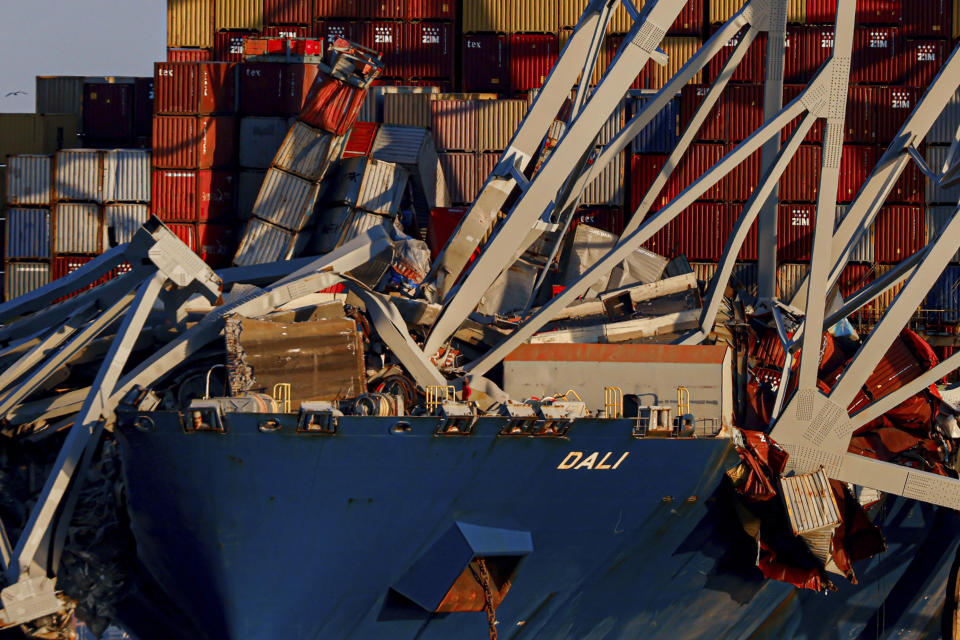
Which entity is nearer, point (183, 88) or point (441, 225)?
point (441, 225)

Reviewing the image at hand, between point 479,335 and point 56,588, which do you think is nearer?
point 56,588

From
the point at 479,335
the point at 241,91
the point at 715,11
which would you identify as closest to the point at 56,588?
the point at 479,335

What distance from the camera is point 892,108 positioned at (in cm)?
3472

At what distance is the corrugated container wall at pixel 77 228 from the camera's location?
34188 mm

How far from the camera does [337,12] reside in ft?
124

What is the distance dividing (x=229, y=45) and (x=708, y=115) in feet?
49.2

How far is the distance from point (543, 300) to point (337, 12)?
43.1 feet

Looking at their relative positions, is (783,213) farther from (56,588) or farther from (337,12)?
(56,588)

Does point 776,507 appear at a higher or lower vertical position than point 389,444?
lower

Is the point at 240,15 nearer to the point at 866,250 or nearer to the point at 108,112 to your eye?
the point at 108,112

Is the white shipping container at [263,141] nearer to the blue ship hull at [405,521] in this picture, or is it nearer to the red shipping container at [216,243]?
the red shipping container at [216,243]

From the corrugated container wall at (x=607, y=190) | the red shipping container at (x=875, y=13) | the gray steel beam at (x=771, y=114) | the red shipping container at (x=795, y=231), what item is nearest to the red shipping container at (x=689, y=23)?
the red shipping container at (x=875, y=13)

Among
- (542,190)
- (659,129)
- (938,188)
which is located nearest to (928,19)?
(938,188)

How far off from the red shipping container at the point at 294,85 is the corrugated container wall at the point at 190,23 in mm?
5228
